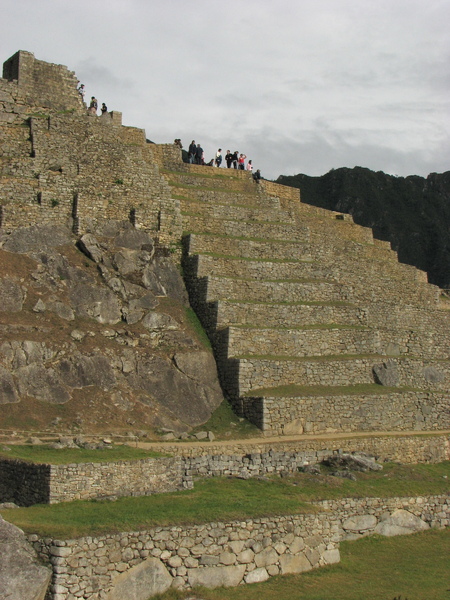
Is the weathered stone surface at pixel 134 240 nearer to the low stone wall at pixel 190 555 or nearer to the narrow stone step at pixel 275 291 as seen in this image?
the narrow stone step at pixel 275 291

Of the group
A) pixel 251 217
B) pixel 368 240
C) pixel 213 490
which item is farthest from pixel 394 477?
pixel 368 240

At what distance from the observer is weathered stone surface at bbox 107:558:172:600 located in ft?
59.0

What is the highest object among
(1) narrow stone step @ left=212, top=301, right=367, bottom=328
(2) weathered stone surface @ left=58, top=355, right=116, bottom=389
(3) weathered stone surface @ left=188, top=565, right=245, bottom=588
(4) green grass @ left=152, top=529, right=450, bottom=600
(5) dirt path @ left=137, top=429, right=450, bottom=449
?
(1) narrow stone step @ left=212, top=301, right=367, bottom=328

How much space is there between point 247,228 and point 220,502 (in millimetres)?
20917

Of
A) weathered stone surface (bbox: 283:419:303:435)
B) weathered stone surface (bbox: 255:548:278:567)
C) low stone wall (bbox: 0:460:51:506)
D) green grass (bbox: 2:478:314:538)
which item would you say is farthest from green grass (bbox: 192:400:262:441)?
weathered stone surface (bbox: 255:548:278:567)

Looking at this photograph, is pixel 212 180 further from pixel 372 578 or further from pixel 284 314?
pixel 372 578

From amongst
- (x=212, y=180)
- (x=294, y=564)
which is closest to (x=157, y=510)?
(x=294, y=564)

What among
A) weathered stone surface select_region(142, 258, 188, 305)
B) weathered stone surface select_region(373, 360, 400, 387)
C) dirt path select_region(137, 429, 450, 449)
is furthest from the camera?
weathered stone surface select_region(373, 360, 400, 387)

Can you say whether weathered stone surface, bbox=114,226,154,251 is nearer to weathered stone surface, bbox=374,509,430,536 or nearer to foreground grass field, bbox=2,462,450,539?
foreground grass field, bbox=2,462,450,539

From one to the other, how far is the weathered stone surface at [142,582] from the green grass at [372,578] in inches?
10.4

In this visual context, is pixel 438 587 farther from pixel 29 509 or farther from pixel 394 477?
pixel 29 509

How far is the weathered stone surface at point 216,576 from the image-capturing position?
19125mm

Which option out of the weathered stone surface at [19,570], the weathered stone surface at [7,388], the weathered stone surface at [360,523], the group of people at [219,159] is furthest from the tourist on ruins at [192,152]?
the weathered stone surface at [19,570]

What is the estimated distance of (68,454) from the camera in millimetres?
24219
